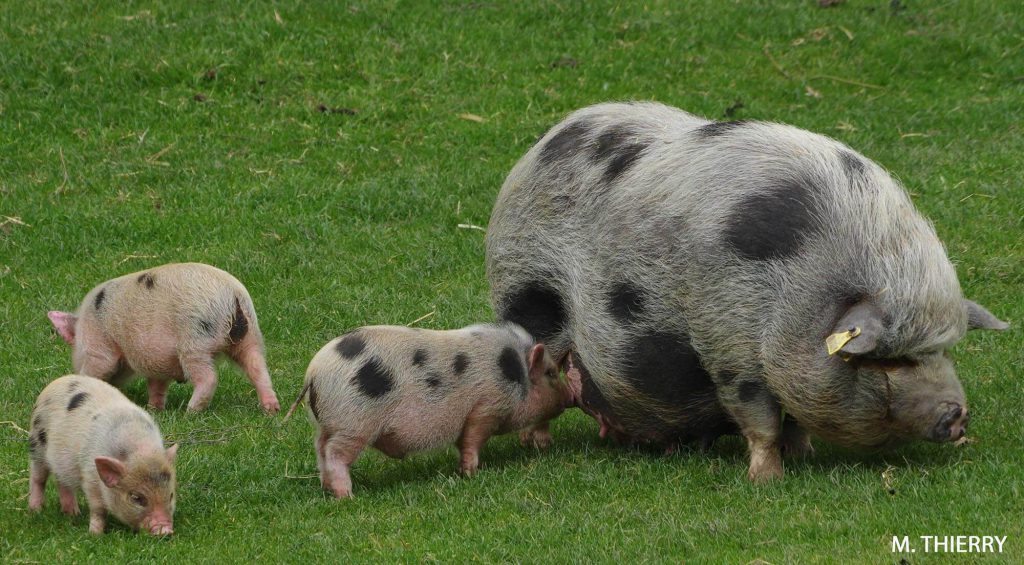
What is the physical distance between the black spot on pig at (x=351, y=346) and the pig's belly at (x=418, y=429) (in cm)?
39

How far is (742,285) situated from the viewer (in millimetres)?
7203

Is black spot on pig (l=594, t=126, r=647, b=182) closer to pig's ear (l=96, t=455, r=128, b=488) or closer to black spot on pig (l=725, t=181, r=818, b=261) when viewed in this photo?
black spot on pig (l=725, t=181, r=818, b=261)

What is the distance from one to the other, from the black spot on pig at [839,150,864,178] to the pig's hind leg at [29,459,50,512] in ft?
15.2

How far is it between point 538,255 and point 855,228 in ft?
6.68

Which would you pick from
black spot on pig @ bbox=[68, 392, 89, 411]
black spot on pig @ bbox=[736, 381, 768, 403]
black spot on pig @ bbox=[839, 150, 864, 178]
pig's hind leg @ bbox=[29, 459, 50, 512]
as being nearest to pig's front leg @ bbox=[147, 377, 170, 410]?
pig's hind leg @ bbox=[29, 459, 50, 512]

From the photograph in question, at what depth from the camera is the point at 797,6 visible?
58.0 ft

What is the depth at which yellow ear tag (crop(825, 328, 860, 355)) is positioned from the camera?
6.69 meters

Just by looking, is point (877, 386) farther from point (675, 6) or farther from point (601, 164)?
point (675, 6)

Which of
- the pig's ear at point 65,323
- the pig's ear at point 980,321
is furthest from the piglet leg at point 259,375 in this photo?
the pig's ear at point 980,321

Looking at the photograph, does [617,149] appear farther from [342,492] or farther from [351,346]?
[342,492]

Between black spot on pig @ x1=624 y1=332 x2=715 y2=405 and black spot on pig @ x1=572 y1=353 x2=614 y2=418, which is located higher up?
black spot on pig @ x1=624 y1=332 x2=715 y2=405

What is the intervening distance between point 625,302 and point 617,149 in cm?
99

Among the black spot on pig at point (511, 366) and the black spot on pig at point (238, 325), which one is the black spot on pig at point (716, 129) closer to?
the black spot on pig at point (511, 366)

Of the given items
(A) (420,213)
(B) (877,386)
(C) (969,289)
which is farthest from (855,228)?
(A) (420,213)
